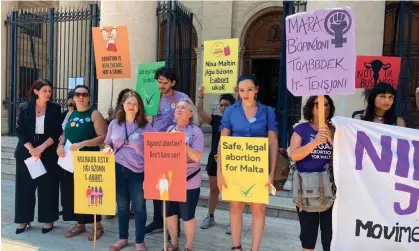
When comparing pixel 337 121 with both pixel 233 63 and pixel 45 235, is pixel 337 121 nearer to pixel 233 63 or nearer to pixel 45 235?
pixel 233 63

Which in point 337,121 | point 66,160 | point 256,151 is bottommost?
point 66,160

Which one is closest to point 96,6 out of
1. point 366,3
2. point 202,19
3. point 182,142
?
point 202,19

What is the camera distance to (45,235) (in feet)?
16.4

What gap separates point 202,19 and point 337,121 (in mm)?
9935

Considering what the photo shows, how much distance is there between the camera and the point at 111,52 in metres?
5.34

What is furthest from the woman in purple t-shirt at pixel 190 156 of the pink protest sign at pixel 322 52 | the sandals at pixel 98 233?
the sandals at pixel 98 233

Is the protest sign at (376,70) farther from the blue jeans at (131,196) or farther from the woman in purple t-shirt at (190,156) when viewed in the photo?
the blue jeans at (131,196)

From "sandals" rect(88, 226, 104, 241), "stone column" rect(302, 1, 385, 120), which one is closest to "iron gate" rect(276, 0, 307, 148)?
"stone column" rect(302, 1, 385, 120)

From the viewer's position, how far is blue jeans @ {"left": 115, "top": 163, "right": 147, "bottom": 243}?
14.1 ft

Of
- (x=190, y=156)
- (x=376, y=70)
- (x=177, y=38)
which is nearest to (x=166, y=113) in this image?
→ (x=190, y=156)

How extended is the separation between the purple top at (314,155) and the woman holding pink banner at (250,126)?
0.38 metres

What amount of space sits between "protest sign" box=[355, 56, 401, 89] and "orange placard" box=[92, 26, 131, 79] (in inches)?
122

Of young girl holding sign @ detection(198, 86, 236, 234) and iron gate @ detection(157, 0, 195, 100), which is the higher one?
iron gate @ detection(157, 0, 195, 100)

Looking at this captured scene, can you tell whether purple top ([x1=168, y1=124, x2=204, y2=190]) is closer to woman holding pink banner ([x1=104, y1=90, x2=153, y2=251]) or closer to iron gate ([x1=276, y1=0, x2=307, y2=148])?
woman holding pink banner ([x1=104, y1=90, x2=153, y2=251])
